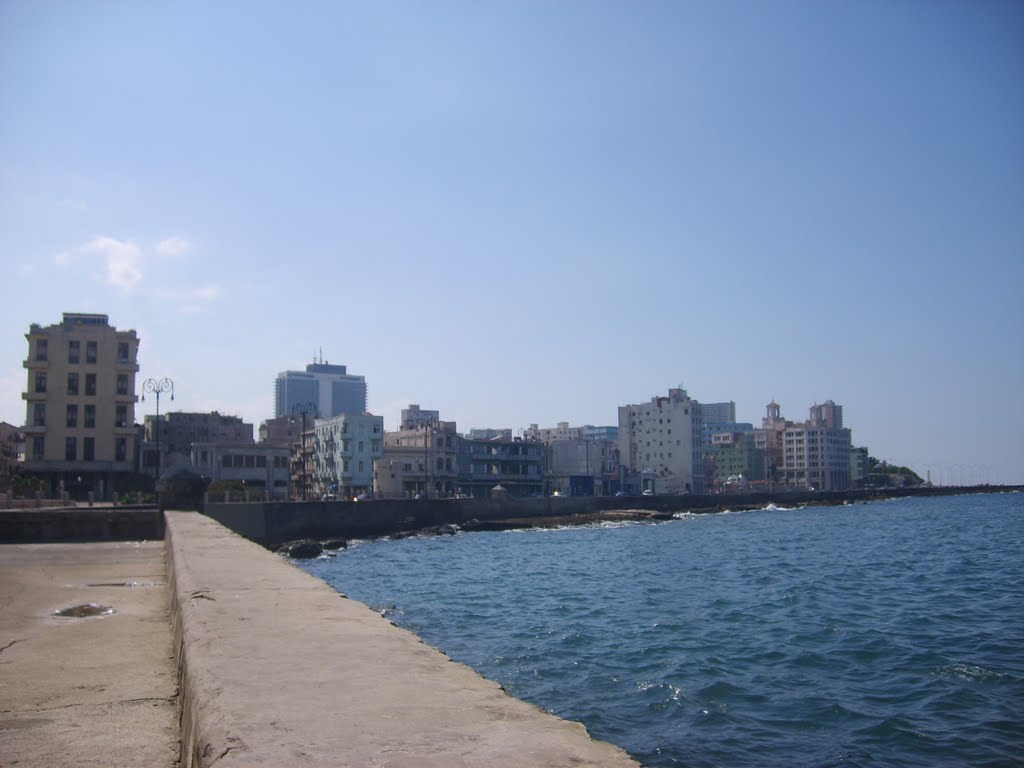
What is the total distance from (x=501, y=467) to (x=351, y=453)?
2336cm

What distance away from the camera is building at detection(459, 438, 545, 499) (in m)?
101

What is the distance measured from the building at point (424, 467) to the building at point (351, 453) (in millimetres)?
1774

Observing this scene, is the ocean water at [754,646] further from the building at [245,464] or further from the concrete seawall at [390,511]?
the building at [245,464]

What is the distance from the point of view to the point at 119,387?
6544cm

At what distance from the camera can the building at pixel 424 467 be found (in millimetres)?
89812

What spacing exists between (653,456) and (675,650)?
135432mm

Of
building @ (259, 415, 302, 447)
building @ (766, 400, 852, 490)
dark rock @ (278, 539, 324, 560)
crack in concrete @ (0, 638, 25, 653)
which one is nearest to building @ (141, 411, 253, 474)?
building @ (259, 415, 302, 447)

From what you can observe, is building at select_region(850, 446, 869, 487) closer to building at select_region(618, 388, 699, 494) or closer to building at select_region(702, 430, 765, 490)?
building at select_region(702, 430, 765, 490)

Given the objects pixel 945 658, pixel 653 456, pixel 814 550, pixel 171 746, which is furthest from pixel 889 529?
pixel 653 456

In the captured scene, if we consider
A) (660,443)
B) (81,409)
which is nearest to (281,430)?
(81,409)

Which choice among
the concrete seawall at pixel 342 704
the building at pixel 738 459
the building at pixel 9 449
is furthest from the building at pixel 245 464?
the building at pixel 738 459

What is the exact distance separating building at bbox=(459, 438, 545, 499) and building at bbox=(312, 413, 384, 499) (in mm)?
14233

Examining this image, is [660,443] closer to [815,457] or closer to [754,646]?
[815,457]

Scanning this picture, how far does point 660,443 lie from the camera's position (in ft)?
491
